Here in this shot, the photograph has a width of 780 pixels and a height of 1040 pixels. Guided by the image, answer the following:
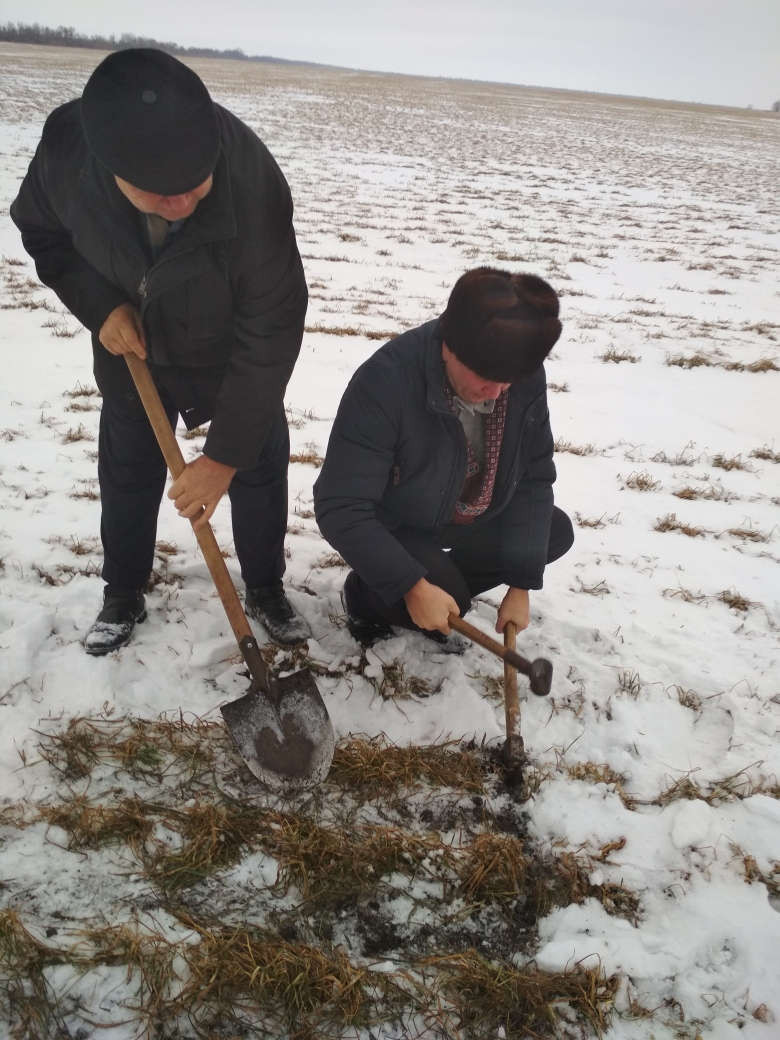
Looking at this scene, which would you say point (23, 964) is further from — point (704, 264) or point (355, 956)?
point (704, 264)

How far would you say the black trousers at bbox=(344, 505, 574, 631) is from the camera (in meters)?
2.10

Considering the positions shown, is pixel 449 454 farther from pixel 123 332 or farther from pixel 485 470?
pixel 123 332

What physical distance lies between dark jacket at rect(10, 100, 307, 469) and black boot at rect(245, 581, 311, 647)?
2.41 ft

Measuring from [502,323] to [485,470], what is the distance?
0.59 m

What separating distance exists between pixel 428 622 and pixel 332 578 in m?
0.89

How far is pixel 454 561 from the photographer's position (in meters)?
2.30

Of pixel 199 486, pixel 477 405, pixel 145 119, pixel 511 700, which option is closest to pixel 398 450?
pixel 477 405

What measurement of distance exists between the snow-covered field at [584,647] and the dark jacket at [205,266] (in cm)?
99

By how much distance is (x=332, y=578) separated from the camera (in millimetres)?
2656

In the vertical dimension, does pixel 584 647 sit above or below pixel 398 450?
below

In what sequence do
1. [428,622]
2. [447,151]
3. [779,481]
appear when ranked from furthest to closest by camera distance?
1. [447,151]
2. [779,481]
3. [428,622]

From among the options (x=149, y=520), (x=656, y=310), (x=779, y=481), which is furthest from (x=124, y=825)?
(x=656, y=310)

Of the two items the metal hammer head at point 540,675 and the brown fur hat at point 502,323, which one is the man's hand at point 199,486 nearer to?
the brown fur hat at point 502,323

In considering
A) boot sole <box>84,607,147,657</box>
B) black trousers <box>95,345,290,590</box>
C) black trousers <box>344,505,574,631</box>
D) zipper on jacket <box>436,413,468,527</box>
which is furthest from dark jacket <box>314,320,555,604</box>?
boot sole <box>84,607,147,657</box>
